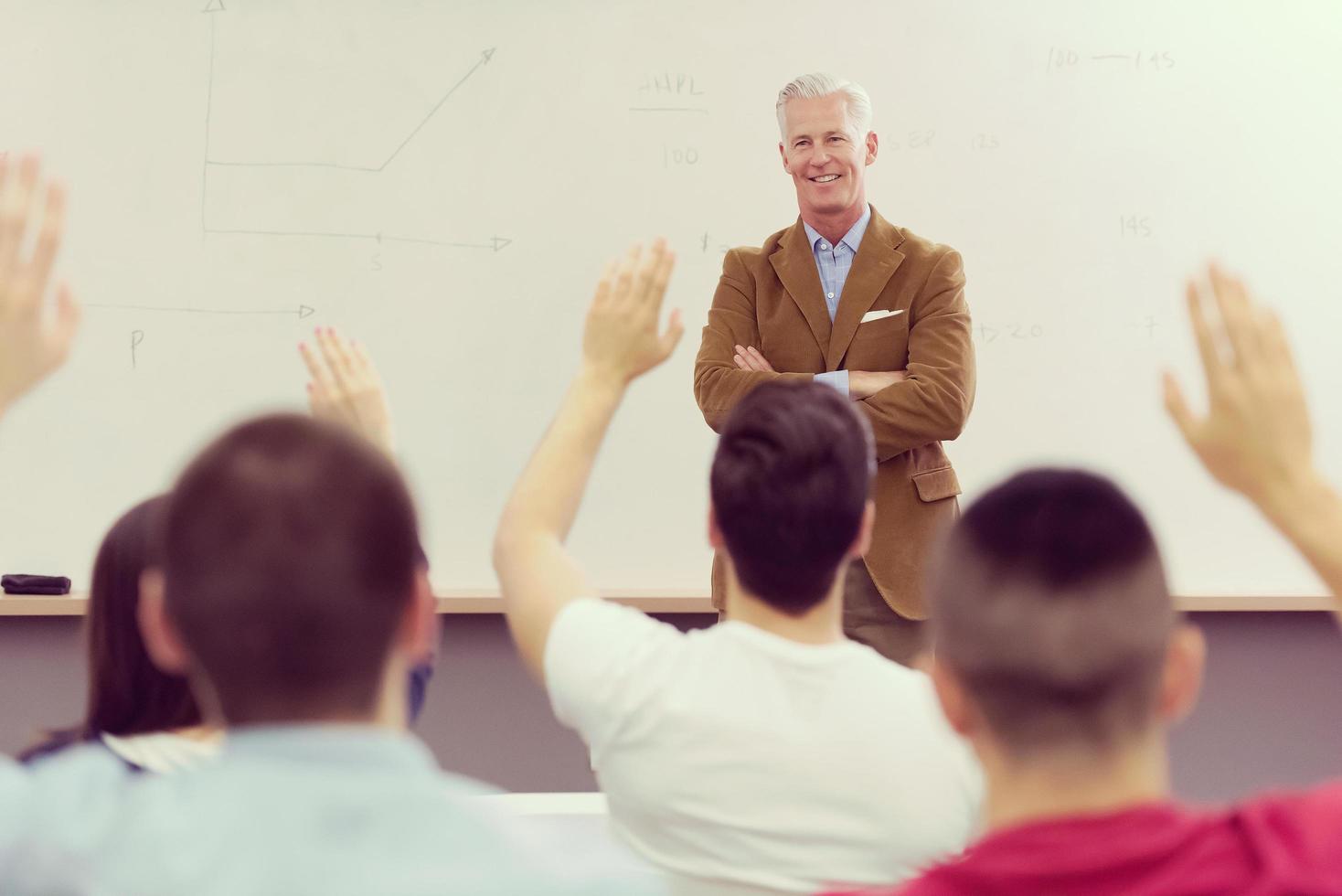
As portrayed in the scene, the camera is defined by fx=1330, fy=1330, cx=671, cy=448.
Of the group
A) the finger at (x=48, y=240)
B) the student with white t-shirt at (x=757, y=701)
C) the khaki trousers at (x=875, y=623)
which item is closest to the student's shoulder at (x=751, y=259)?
the khaki trousers at (x=875, y=623)

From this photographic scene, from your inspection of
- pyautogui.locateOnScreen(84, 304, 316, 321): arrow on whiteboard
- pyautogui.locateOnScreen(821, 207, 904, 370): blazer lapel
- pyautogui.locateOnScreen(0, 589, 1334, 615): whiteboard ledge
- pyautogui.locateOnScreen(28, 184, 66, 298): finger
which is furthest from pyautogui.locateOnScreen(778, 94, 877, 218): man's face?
pyautogui.locateOnScreen(28, 184, 66, 298): finger

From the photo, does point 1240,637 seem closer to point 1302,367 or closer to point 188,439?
point 1302,367

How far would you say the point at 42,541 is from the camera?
3303 millimetres

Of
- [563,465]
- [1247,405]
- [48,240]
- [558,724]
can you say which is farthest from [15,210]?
[558,724]

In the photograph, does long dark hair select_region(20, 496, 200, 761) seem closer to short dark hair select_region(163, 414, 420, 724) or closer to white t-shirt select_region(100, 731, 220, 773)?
white t-shirt select_region(100, 731, 220, 773)

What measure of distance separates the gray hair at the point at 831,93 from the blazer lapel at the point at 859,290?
0.93 feet

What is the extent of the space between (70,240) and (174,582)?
9.20ft

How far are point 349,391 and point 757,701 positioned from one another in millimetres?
640

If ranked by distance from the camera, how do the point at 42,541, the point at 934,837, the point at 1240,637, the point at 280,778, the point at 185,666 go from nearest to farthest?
the point at 280,778
the point at 185,666
the point at 934,837
the point at 42,541
the point at 1240,637

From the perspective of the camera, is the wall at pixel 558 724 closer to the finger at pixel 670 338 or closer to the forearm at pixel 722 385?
the forearm at pixel 722 385

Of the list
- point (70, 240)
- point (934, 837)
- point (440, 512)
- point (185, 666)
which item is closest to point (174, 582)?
point (185, 666)

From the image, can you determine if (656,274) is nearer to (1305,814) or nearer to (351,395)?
(351,395)

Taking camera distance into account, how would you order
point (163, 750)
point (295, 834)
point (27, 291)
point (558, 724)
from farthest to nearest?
point (558, 724) < point (163, 750) < point (27, 291) < point (295, 834)

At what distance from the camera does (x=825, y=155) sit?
9.48 ft
